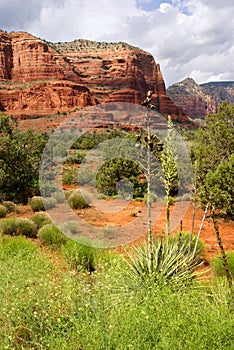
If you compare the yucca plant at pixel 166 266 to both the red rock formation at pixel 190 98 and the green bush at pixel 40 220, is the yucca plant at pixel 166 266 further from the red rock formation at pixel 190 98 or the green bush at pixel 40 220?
the red rock formation at pixel 190 98

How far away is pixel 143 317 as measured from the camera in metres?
3.85

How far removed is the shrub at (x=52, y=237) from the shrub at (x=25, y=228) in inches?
40.8

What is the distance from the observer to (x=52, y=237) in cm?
1073

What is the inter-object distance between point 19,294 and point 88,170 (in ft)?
78.2

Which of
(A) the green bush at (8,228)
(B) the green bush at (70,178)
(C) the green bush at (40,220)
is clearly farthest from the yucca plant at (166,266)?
(B) the green bush at (70,178)

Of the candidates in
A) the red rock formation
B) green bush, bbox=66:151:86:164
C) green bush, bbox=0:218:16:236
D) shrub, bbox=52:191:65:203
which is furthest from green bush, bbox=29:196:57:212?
the red rock formation

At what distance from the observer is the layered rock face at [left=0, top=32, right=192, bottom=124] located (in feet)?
261

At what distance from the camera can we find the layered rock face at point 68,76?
79.7 m

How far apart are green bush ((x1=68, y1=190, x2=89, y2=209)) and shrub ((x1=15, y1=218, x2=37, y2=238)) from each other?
6030 millimetres

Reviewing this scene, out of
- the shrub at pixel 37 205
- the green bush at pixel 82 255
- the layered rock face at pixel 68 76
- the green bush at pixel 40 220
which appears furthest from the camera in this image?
the layered rock face at pixel 68 76

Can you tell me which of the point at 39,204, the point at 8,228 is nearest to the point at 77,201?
the point at 39,204

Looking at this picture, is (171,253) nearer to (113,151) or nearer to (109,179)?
(109,179)

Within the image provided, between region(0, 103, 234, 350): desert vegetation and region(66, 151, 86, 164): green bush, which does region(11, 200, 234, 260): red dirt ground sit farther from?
region(66, 151, 86, 164): green bush

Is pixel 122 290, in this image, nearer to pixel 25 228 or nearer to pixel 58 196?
pixel 25 228
